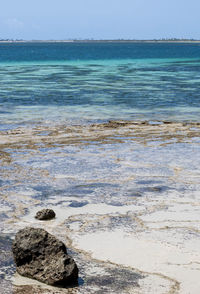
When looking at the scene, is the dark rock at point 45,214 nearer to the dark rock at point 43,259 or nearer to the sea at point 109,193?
the sea at point 109,193

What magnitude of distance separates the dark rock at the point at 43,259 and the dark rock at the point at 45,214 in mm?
1176

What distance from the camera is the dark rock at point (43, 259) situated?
3643 millimetres

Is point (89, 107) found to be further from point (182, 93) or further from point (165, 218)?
point (165, 218)

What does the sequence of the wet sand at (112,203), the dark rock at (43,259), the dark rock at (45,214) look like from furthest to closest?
the dark rock at (45,214) < the wet sand at (112,203) < the dark rock at (43,259)

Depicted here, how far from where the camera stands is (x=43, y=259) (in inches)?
147

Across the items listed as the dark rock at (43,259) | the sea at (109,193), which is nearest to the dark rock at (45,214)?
the sea at (109,193)

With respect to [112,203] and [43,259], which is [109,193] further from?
[43,259]

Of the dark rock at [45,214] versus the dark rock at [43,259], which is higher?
the dark rock at [43,259]

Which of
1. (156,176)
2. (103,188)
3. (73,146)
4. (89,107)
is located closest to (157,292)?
(103,188)

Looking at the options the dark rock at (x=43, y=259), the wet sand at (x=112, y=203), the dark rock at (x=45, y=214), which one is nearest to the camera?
the dark rock at (x=43, y=259)

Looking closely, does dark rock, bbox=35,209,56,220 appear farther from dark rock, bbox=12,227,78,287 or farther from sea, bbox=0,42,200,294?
dark rock, bbox=12,227,78,287

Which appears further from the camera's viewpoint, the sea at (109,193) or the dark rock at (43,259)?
the sea at (109,193)

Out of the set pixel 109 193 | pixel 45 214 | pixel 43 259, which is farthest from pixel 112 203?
pixel 43 259

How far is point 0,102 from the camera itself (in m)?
16.4
